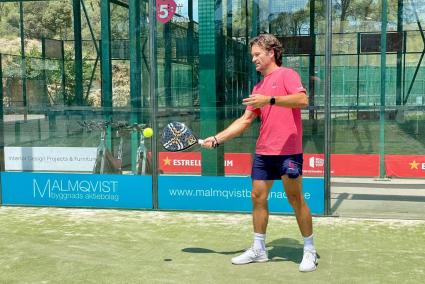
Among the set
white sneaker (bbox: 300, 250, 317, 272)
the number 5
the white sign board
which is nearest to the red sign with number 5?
the number 5

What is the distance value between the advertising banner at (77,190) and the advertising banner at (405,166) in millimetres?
3698

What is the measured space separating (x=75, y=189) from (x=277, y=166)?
3385 mm

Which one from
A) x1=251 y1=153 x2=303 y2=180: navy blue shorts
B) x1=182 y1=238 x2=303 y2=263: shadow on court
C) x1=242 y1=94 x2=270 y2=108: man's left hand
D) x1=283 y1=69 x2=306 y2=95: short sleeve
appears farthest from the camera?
x1=182 y1=238 x2=303 y2=263: shadow on court

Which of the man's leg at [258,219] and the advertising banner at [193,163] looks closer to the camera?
the man's leg at [258,219]

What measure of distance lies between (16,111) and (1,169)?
2.53ft

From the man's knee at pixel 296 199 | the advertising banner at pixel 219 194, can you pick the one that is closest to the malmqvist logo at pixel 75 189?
the advertising banner at pixel 219 194

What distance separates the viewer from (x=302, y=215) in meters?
4.83

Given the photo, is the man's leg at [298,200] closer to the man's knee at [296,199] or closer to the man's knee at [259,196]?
the man's knee at [296,199]

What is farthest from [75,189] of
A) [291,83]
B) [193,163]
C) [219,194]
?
[291,83]

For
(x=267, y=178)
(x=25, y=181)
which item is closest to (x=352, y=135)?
(x=267, y=178)

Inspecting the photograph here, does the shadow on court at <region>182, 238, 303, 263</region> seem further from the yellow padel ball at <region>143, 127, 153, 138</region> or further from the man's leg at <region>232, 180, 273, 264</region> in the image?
the yellow padel ball at <region>143, 127, 153, 138</region>

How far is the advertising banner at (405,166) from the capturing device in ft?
28.6

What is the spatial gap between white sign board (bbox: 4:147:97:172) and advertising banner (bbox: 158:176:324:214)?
108 centimetres

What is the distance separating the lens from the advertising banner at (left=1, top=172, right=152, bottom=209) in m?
7.25
